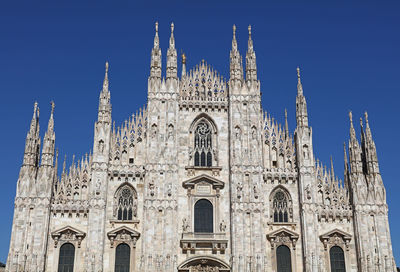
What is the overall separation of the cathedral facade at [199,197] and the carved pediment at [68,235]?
77 mm

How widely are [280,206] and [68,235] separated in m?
14.0

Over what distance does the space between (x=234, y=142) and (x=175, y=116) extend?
4.49m

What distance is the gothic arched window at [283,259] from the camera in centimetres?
3572

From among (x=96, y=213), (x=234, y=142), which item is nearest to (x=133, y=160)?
(x=96, y=213)

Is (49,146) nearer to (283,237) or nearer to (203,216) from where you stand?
(203,216)

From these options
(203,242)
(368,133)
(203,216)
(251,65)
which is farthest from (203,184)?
(368,133)

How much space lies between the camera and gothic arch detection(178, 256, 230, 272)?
115 ft

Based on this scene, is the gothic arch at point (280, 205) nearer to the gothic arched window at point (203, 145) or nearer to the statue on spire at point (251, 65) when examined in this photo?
the gothic arched window at point (203, 145)

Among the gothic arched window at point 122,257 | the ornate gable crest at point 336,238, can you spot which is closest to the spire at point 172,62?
the gothic arched window at point 122,257

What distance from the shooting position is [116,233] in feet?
116

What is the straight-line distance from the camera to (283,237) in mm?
36094

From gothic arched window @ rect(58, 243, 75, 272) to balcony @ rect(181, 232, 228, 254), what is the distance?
7.03m

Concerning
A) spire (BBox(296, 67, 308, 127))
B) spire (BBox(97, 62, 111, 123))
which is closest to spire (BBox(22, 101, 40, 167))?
spire (BBox(97, 62, 111, 123))

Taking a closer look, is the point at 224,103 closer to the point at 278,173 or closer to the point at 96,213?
the point at 278,173
